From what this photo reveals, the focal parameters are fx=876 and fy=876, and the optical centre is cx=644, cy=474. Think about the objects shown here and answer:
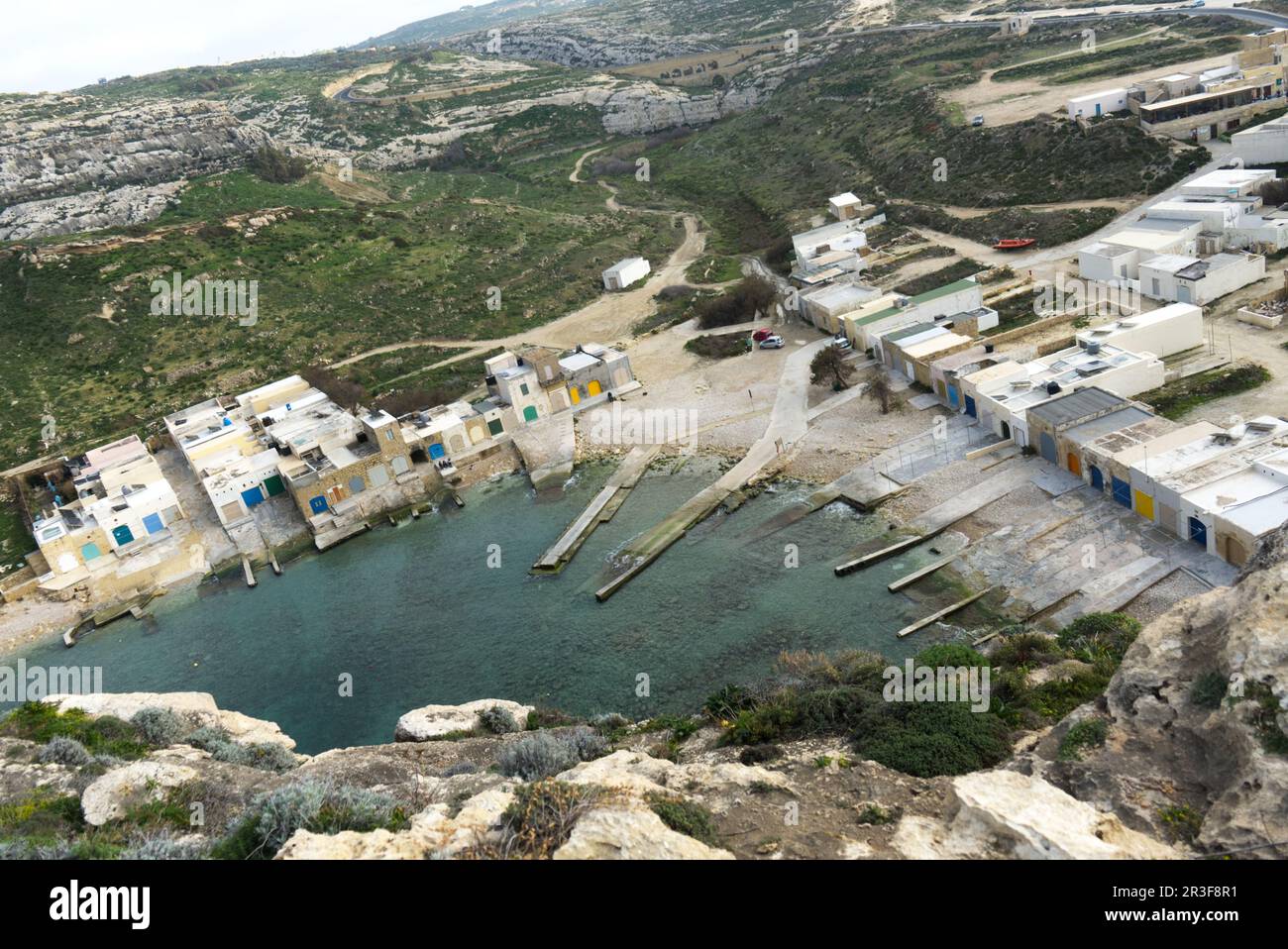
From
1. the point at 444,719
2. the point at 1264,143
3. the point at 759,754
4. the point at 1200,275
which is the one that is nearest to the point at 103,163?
Answer: the point at 444,719

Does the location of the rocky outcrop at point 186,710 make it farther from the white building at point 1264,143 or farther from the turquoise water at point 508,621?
the white building at point 1264,143

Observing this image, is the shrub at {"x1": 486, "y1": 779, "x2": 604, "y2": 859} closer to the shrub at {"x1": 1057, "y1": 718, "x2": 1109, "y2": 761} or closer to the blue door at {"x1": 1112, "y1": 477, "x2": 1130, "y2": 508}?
the shrub at {"x1": 1057, "y1": 718, "x2": 1109, "y2": 761}

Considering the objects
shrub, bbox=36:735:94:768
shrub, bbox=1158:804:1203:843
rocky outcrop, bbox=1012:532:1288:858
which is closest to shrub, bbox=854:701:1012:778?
rocky outcrop, bbox=1012:532:1288:858

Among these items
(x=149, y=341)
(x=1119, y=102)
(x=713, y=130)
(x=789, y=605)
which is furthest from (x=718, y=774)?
(x=713, y=130)

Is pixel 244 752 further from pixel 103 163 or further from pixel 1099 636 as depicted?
pixel 103 163

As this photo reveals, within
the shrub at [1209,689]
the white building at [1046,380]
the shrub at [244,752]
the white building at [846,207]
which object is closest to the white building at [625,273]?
the white building at [846,207]
